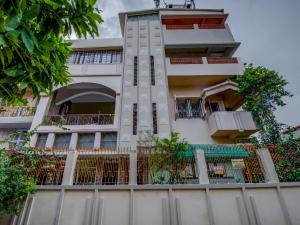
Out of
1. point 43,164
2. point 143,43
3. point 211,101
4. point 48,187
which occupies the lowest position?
point 48,187

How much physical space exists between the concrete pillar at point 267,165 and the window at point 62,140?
10.1 meters

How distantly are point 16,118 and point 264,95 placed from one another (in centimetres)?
1561

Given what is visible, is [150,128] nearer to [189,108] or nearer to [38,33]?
[189,108]

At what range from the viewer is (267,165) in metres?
5.56

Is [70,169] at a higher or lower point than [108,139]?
lower

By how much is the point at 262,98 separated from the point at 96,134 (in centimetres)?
995

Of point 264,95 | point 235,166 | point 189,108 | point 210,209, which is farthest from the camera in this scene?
point 189,108

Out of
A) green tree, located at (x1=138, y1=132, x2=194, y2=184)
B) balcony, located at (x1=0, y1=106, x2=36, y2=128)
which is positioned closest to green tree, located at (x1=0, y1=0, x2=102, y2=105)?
green tree, located at (x1=138, y1=132, x2=194, y2=184)

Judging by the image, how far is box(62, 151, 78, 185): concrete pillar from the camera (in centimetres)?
526

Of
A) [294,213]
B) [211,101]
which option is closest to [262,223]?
[294,213]

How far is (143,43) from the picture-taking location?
522 inches

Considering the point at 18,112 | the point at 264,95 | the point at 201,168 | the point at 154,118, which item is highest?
the point at 18,112

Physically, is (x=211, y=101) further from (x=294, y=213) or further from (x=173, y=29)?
(x=294, y=213)

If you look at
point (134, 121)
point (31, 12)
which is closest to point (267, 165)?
point (31, 12)
